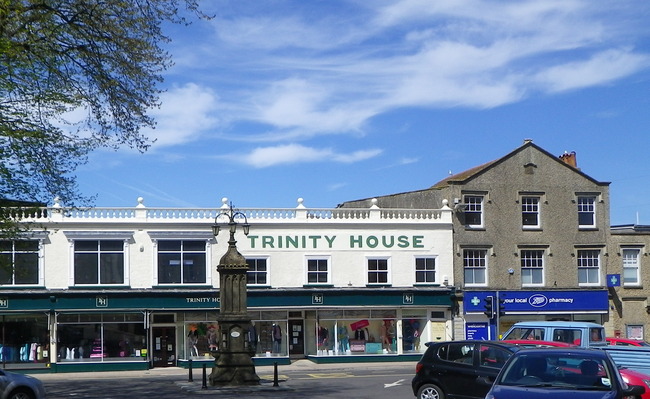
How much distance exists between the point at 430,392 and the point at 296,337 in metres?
24.4

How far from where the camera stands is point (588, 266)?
1870 inches

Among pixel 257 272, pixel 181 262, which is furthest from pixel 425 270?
pixel 181 262

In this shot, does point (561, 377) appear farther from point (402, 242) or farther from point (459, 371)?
point (402, 242)

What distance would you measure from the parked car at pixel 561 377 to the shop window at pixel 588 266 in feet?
113

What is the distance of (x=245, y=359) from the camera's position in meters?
28.9

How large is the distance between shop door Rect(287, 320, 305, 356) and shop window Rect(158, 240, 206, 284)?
193 inches

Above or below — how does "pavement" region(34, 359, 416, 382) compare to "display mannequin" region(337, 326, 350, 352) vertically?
below

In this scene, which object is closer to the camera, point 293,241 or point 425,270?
point 293,241

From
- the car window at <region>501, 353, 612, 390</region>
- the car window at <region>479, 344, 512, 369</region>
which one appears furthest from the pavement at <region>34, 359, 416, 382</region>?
the car window at <region>501, 353, 612, 390</region>

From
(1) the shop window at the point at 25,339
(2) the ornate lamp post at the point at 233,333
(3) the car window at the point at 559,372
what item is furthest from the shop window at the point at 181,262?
(3) the car window at the point at 559,372

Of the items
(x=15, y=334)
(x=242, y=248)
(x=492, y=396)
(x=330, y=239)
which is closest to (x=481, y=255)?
(x=330, y=239)

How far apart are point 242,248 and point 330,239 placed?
424 centimetres

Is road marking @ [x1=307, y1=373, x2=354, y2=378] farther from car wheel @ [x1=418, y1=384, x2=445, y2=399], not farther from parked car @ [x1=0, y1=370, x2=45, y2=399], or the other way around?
parked car @ [x1=0, y1=370, x2=45, y2=399]

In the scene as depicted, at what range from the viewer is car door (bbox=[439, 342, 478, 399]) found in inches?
773
